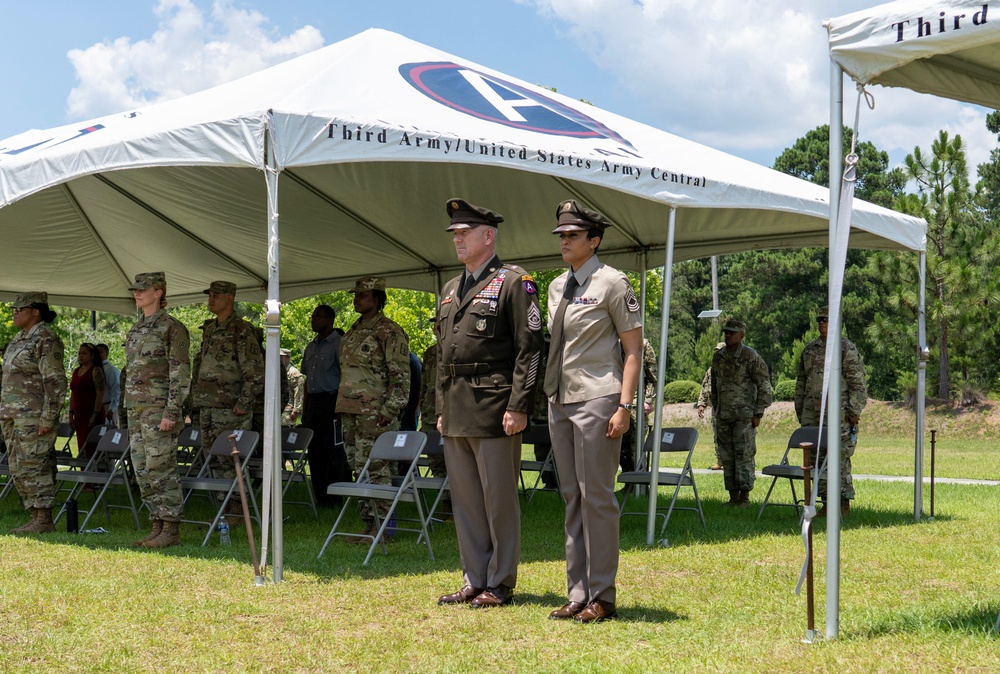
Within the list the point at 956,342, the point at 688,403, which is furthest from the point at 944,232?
the point at 688,403

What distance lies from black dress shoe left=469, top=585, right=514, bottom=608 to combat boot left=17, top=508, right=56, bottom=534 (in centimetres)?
477

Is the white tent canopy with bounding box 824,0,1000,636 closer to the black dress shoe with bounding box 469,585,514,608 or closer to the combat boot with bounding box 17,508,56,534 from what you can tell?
the black dress shoe with bounding box 469,585,514,608

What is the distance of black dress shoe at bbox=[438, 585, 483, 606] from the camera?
18.4 feet

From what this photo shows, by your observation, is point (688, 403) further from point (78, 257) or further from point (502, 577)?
point (502, 577)


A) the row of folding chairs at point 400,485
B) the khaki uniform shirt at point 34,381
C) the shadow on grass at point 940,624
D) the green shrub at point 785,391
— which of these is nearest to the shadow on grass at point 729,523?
the row of folding chairs at point 400,485


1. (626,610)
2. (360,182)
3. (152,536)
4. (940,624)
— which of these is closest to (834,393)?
(940,624)

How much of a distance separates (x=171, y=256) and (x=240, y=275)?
1198 mm

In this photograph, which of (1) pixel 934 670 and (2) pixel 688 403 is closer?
(1) pixel 934 670

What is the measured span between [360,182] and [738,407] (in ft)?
14.8

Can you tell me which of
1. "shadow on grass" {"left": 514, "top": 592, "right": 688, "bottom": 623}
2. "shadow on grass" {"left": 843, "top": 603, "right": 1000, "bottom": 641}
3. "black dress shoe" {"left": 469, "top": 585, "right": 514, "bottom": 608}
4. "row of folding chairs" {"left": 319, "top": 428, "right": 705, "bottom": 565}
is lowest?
"shadow on grass" {"left": 514, "top": 592, "right": 688, "bottom": 623}

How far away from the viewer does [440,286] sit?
42.8 feet

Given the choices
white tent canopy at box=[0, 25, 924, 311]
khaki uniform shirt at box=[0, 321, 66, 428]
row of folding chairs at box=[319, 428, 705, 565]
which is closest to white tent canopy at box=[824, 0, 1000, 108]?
white tent canopy at box=[0, 25, 924, 311]

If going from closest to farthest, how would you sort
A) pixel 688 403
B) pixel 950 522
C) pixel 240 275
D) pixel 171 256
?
pixel 950 522, pixel 171 256, pixel 240 275, pixel 688 403

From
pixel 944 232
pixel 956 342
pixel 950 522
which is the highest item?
pixel 944 232
